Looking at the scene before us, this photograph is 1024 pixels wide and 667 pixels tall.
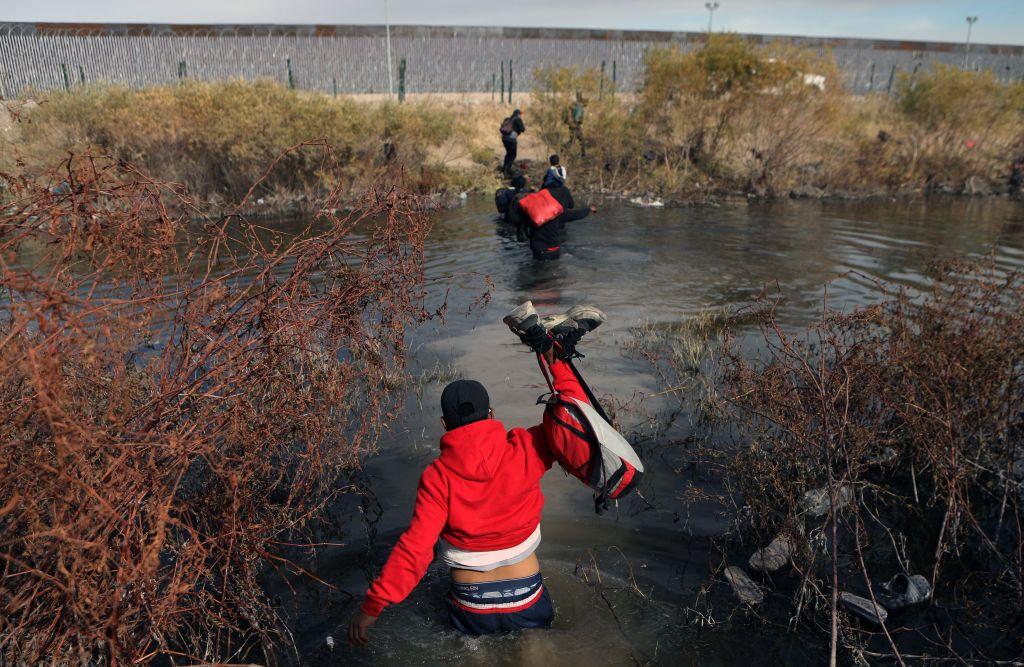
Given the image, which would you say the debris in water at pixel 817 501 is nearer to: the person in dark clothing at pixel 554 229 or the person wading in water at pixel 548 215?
the person wading in water at pixel 548 215

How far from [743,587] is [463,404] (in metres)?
2.30

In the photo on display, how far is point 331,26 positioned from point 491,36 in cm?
880

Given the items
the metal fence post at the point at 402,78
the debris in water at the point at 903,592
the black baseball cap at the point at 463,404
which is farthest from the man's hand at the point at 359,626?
the metal fence post at the point at 402,78

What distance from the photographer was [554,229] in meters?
11.2

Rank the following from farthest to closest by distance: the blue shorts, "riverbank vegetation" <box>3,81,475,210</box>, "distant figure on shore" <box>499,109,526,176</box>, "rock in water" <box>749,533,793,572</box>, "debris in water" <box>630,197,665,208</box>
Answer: "debris in water" <box>630,197,665,208</box>
"distant figure on shore" <box>499,109,526,176</box>
"riverbank vegetation" <box>3,81,475,210</box>
"rock in water" <box>749,533,793,572</box>
the blue shorts

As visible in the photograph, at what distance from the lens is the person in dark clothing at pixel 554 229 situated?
35.8 feet

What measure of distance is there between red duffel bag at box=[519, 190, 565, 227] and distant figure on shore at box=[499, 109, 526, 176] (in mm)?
8738

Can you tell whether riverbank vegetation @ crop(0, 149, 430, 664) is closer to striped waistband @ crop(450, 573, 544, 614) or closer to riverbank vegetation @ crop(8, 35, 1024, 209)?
striped waistband @ crop(450, 573, 544, 614)

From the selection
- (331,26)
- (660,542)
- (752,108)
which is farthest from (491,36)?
(660,542)

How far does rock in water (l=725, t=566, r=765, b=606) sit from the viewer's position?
391cm

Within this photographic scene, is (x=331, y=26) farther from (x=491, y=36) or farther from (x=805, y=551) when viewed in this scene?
(x=805, y=551)

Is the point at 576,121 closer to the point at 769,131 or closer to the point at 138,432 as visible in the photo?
the point at 769,131

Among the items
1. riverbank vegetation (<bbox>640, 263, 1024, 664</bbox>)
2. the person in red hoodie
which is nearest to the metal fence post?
riverbank vegetation (<bbox>640, 263, 1024, 664</bbox>)

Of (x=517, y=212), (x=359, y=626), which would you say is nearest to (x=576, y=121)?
(x=517, y=212)
